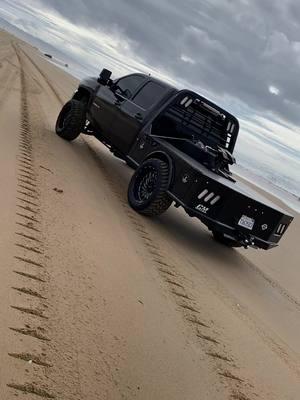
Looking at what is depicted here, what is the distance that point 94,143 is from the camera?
1312cm

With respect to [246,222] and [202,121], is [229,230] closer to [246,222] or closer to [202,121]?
[246,222]

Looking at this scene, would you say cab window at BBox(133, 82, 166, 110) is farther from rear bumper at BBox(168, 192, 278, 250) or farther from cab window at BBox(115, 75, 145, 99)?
rear bumper at BBox(168, 192, 278, 250)

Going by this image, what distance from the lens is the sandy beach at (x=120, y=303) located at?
3.56m

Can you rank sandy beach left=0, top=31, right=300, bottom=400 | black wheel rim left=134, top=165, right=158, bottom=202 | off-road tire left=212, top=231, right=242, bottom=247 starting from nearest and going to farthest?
sandy beach left=0, top=31, right=300, bottom=400
black wheel rim left=134, top=165, right=158, bottom=202
off-road tire left=212, top=231, right=242, bottom=247

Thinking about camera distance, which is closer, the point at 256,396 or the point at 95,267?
the point at 256,396

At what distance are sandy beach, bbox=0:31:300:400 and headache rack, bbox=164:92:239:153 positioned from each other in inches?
53.4

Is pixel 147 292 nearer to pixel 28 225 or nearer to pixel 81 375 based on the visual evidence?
pixel 28 225

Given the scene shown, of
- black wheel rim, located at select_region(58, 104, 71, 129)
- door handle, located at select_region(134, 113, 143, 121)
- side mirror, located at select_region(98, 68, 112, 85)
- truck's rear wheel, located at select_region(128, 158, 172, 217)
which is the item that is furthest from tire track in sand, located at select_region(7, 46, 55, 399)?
black wheel rim, located at select_region(58, 104, 71, 129)

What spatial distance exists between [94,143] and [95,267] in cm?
814

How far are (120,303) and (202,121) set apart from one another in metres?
5.17

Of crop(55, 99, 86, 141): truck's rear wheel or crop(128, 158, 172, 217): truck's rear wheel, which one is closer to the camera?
crop(128, 158, 172, 217): truck's rear wheel

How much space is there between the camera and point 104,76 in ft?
32.6

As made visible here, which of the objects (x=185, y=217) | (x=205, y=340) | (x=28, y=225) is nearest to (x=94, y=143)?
(x=185, y=217)

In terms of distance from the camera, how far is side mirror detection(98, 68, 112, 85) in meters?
9.93
